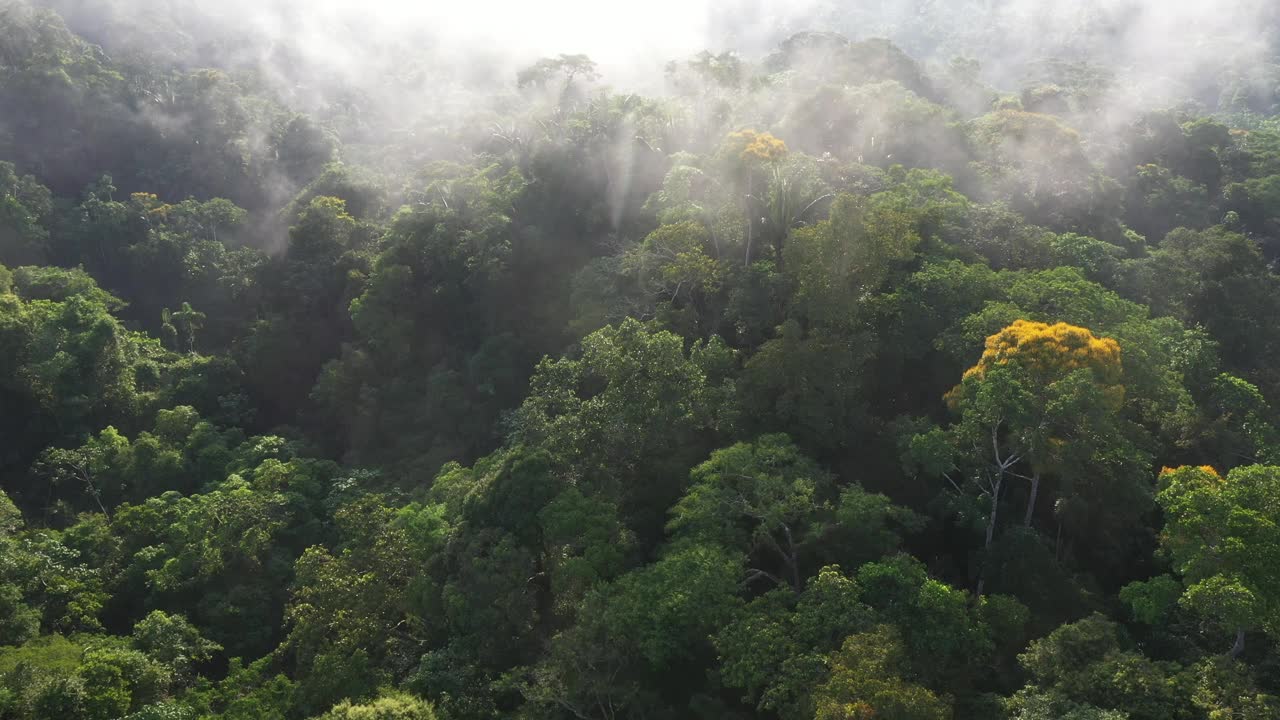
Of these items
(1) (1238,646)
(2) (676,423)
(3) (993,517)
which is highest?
(2) (676,423)

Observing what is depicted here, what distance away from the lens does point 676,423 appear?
18828 mm

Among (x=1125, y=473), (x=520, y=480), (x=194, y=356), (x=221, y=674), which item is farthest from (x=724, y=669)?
(x=194, y=356)

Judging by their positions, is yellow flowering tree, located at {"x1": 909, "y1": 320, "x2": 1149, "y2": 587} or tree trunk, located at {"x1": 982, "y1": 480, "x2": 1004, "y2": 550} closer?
yellow flowering tree, located at {"x1": 909, "y1": 320, "x2": 1149, "y2": 587}

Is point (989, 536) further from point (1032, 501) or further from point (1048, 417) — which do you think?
point (1048, 417)

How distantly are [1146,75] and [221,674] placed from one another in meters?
72.6

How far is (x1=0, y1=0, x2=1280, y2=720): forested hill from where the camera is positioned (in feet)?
46.8

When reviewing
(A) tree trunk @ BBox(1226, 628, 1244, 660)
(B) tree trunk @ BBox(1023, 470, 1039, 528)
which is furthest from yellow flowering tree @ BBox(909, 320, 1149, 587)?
(A) tree trunk @ BBox(1226, 628, 1244, 660)

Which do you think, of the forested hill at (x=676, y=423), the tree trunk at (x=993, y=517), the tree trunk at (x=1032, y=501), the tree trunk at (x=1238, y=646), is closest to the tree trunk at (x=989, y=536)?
the tree trunk at (x=993, y=517)

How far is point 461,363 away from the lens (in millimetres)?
30766

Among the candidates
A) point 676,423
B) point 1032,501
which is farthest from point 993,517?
point 676,423

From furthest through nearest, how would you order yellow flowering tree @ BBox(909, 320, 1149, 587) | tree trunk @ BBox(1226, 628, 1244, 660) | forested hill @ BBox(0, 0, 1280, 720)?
yellow flowering tree @ BBox(909, 320, 1149, 587)
forested hill @ BBox(0, 0, 1280, 720)
tree trunk @ BBox(1226, 628, 1244, 660)

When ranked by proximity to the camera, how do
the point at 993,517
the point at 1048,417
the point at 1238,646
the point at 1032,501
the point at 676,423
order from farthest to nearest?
the point at 676,423, the point at 1032,501, the point at 993,517, the point at 1048,417, the point at 1238,646

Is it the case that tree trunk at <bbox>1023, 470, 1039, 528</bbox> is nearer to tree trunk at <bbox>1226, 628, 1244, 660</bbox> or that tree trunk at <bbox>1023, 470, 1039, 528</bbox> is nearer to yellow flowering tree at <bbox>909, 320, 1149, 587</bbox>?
yellow flowering tree at <bbox>909, 320, 1149, 587</bbox>

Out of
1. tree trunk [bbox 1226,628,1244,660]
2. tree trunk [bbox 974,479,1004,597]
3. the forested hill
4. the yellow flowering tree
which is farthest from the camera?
tree trunk [bbox 974,479,1004,597]
